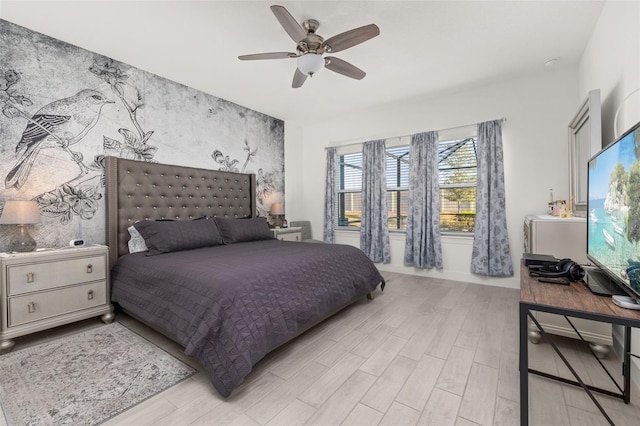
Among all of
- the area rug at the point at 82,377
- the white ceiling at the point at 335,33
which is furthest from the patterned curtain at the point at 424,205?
the area rug at the point at 82,377

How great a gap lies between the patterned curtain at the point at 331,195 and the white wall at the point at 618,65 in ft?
10.9

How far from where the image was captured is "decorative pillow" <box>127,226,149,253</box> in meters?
2.99

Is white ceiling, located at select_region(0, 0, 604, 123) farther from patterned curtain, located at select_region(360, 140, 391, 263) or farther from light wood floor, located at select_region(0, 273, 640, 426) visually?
light wood floor, located at select_region(0, 273, 640, 426)

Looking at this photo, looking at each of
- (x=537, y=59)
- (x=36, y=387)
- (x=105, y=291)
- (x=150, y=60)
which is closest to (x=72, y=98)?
(x=150, y=60)

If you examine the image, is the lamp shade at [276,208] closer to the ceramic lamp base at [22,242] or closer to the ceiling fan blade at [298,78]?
the ceiling fan blade at [298,78]

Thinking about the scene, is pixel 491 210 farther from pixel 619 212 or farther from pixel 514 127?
pixel 619 212

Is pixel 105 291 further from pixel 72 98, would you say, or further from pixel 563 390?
pixel 563 390

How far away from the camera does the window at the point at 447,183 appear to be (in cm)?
398

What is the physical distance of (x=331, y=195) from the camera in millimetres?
5035

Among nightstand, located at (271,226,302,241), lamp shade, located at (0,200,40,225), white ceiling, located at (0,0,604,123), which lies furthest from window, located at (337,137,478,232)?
lamp shade, located at (0,200,40,225)

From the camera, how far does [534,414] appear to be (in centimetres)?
143

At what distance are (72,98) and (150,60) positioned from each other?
834mm

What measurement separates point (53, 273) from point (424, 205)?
162 inches

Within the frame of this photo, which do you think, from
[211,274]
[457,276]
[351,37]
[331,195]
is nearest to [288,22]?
[351,37]
